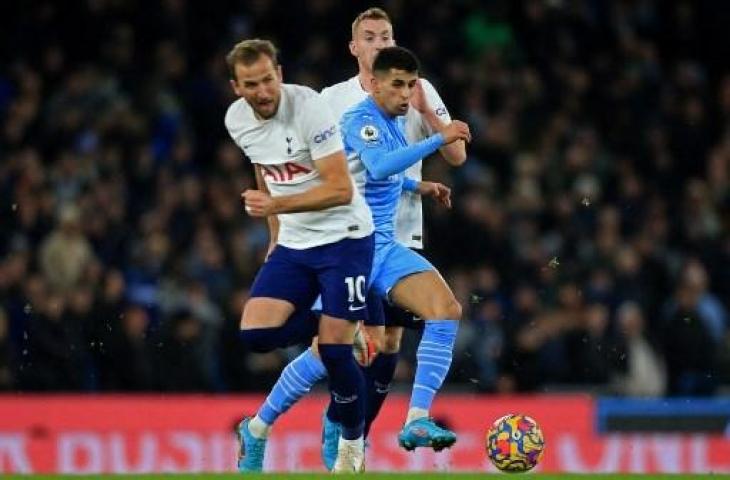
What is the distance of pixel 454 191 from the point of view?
63.3 feet

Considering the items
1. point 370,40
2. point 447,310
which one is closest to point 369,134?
point 370,40

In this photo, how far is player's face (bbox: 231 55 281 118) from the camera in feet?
33.9

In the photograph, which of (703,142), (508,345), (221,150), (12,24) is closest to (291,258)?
(508,345)

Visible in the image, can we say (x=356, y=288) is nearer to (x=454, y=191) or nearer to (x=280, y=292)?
(x=280, y=292)

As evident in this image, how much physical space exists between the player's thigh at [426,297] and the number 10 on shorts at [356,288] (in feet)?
1.89

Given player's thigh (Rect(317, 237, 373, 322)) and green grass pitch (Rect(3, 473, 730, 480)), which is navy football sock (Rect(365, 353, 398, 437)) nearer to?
player's thigh (Rect(317, 237, 373, 322))

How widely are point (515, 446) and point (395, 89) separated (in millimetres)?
2163

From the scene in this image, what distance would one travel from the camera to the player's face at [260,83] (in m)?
10.3

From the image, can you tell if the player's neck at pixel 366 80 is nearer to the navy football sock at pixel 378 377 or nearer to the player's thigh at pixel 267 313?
the navy football sock at pixel 378 377

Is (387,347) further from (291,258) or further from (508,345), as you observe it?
(508,345)

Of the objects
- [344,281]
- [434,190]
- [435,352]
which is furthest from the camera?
[434,190]

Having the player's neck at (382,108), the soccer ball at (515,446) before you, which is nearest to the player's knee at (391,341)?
the soccer ball at (515,446)

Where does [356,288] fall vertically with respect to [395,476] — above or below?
above

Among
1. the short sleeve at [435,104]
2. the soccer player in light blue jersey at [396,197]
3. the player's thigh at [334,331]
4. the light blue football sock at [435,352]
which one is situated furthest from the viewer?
the short sleeve at [435,104]
